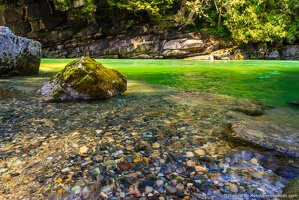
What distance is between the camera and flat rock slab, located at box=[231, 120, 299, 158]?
3.15 m

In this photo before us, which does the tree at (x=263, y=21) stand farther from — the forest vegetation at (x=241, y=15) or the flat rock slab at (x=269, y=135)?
the flat rock slab at (x=269, y=135)

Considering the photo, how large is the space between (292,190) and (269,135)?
1.37 metres

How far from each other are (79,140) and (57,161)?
59 cm

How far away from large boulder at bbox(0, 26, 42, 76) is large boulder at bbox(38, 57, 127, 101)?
14.3ft

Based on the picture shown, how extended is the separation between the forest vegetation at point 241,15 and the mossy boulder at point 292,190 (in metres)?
25.7

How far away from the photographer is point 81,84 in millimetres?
6000

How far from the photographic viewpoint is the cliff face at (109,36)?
90.2ft

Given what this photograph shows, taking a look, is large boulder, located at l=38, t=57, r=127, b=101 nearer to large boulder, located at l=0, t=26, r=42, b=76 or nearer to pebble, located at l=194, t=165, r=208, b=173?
pebble, located at l=194, t=165, r=208, b=173

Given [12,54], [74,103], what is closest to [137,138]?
[74,103]

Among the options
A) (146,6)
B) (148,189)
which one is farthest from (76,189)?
(146,6)

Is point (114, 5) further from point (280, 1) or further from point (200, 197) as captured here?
point (200, 197)

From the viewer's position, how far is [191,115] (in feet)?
15.2

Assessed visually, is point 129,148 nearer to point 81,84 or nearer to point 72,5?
point 81,84

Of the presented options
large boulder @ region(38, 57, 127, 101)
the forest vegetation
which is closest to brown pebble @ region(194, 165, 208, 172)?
large boulder @ region(38, 57, 127, 101)
